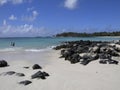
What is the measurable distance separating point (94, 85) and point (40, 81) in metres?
2.41

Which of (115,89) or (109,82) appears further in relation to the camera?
(109,82)

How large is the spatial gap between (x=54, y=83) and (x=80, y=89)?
1.41 metres

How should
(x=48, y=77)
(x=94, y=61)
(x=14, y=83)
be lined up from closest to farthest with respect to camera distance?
1. (x=14, y=83)
2. (x=48, y=77)
3. (x=94, y=61)

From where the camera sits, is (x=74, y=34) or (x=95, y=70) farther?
(x=74, y=34)

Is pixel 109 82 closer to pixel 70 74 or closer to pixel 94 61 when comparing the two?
pixel 70 74

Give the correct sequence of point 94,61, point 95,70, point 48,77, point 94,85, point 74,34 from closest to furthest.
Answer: point 94,85, point 48,77, point 95,70, point 94,61, point 74,34

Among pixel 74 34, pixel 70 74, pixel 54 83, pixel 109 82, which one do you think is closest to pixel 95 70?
pixel 70 74

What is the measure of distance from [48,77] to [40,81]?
0.89 m

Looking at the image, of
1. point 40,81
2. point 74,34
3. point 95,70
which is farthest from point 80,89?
point 74,34

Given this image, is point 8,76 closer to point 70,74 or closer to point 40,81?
point 40,81

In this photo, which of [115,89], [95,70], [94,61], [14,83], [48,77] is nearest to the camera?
[115,89]

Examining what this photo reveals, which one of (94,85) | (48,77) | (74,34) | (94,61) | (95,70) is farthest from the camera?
(74,34)

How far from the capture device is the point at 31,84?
366 inches

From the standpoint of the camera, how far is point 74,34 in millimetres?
167375
